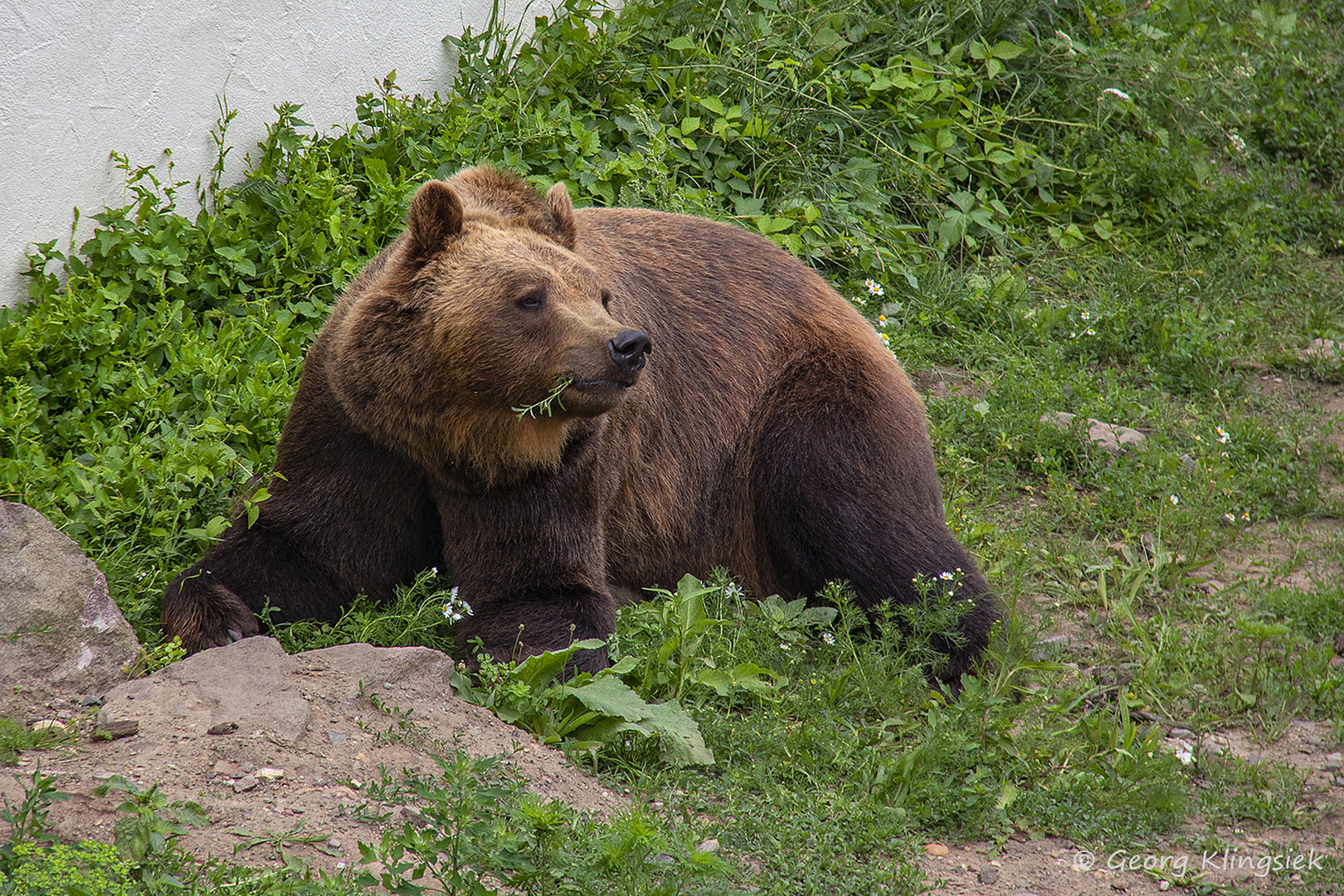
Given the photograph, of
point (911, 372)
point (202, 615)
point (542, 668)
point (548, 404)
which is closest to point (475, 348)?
point (548, 404)

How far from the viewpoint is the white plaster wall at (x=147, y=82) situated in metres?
4.82

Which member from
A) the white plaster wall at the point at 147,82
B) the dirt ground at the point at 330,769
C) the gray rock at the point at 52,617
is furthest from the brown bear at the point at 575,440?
the white plaster wall at the point at 147,82

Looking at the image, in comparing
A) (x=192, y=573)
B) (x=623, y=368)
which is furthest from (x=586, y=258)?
(x=192, y=573)

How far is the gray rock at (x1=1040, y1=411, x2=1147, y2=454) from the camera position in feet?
21.5

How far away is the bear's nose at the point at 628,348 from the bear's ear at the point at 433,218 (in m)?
0.69

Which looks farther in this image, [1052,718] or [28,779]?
[1052,718]

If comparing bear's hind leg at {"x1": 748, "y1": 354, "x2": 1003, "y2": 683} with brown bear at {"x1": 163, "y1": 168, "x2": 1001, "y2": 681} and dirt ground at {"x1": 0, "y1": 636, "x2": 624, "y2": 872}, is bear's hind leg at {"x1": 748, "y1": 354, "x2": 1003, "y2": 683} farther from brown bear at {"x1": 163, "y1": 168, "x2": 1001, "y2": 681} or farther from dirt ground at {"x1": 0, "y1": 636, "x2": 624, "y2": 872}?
dirt ground at {"x1": 0, "y1": 636, "x2": 624, "y2": 872}

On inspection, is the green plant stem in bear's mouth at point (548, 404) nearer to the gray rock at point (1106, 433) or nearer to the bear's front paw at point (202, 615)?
the bear's front paw at point (202, 615)

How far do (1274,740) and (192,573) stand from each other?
400 cm

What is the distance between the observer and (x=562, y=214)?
4410 millimetres

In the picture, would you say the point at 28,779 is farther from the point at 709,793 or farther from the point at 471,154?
the point at 471,154

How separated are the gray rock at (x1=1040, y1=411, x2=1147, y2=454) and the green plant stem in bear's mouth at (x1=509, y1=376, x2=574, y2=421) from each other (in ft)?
11.7

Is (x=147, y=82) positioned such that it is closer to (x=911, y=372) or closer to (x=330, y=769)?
(x=330, y=769)

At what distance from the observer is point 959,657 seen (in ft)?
15.9
